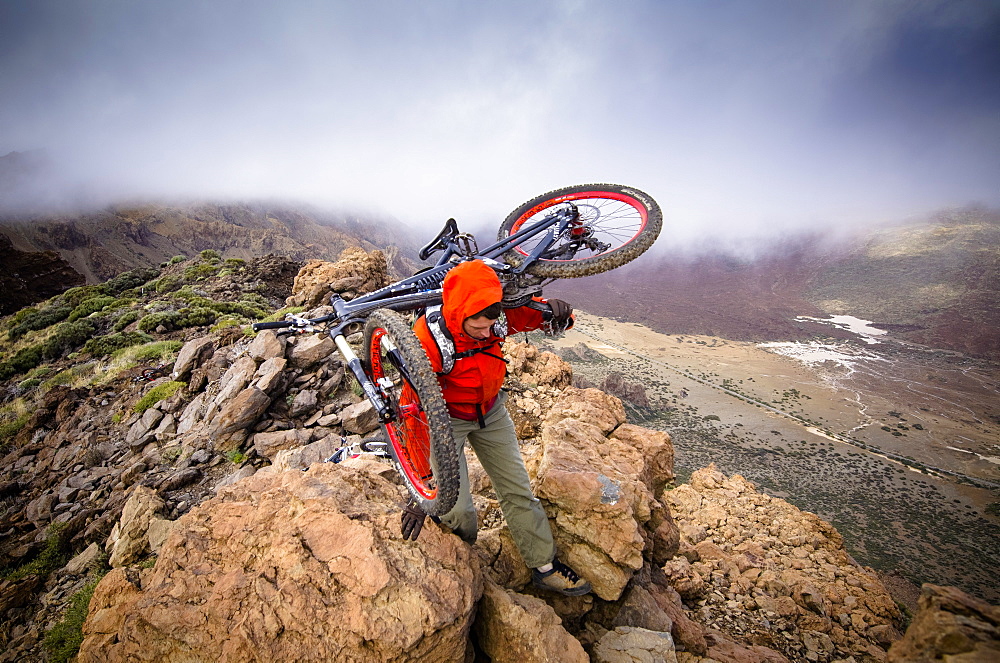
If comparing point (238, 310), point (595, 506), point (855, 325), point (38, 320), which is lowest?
point (855, 325)

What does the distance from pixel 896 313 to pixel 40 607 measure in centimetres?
8554

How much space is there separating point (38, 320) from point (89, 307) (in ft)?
5.97

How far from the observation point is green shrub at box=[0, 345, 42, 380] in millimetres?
10688

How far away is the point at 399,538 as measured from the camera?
2613mm

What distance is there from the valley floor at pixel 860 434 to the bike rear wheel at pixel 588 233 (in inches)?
615

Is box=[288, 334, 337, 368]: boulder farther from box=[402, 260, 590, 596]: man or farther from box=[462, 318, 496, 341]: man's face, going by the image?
box=[462, 318, 496, 341]: man's face

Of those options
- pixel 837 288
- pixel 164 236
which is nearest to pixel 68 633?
pixel 164 236

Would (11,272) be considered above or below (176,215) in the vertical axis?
below

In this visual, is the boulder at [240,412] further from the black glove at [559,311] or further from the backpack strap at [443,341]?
the black glove at [559,311]

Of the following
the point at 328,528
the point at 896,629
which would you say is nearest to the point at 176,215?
the point at 328,528

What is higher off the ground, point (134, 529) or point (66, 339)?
point (134, 529)

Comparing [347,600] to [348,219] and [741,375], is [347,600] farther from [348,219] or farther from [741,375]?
[348,219]

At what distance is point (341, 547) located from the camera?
7.99 ft

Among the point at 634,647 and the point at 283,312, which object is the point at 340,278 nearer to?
the point at 283,312
